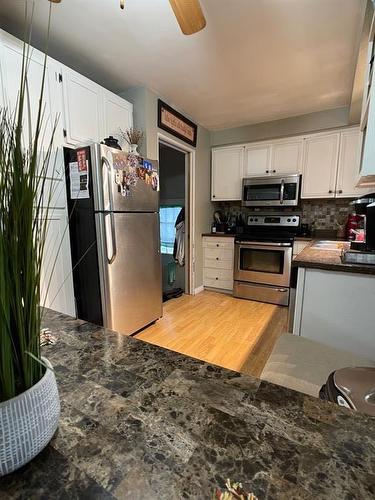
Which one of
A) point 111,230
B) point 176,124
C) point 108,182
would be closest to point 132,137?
point 108,182

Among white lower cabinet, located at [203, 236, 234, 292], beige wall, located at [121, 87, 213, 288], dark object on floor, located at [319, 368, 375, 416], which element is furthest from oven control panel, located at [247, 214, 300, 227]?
dark object on floor, located at [319, 368, 375, 416]

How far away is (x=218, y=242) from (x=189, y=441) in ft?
11.0

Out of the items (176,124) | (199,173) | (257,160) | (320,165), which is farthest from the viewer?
(199,173)

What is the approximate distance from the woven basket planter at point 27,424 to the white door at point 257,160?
3.62 m

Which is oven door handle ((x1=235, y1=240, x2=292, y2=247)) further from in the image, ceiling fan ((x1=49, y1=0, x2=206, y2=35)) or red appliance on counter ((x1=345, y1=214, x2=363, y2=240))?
ceiling fan ((x1=49, y1=0, x2=206, y2=35))

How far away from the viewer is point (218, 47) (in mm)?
1916

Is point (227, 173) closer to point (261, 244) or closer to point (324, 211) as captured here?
point (261, 244)

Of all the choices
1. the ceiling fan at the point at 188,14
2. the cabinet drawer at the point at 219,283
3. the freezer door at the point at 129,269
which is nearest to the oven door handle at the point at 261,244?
the cabinet drawer at the point at 219,283

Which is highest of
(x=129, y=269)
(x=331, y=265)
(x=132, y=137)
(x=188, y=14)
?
(x=188, y=14)

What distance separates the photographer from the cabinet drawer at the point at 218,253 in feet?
12.0

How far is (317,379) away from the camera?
0.93 meters

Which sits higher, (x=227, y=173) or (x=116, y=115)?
(x=116, y=115)

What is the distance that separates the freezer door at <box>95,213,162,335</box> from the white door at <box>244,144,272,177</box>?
6.22 ft

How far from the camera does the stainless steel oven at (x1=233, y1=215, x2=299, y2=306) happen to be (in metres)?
3.16
